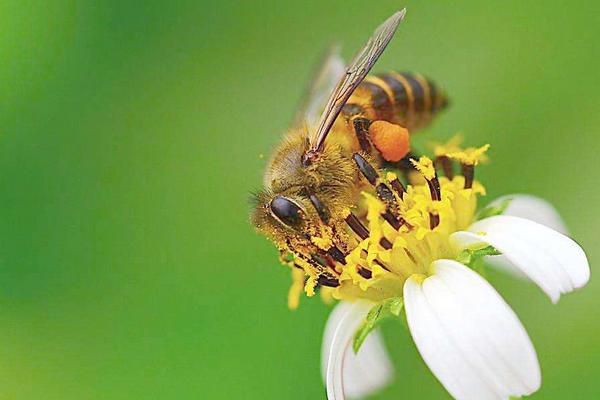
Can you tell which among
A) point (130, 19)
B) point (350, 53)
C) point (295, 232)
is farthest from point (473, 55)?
point (295, 232)

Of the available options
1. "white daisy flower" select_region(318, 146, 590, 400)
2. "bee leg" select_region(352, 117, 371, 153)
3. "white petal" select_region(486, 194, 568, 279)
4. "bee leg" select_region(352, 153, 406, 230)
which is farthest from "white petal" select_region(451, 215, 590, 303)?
"white petal" select_region(486, 194, 568, 279)

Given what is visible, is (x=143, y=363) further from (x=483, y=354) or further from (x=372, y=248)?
(x=483, y=354)

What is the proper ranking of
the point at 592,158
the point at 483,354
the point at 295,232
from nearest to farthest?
1. the point at 483,354
2. the point at 295,232
3. the point at 592,158

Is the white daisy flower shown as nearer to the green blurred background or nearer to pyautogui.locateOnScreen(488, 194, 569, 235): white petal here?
pyautogui.locateOnScreen(488, 194, 569, 235): white petal

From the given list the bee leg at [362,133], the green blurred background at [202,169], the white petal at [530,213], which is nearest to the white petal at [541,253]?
the bee leg at [362,133]

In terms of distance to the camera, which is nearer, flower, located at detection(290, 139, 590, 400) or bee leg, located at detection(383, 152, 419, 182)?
flower, located at detection(290, 139, 590, 400)
